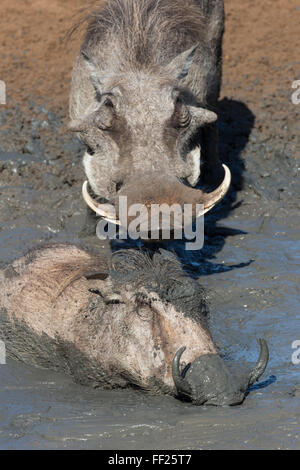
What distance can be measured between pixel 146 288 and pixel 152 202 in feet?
2.93

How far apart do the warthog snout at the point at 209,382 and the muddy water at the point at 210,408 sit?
0.14 feet

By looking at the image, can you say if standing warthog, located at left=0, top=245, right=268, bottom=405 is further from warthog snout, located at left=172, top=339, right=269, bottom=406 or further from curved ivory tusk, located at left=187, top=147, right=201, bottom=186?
curved ivory tusk, located at left=187, top=147, right=201, bottom=186

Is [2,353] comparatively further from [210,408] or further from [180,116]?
[180,116]

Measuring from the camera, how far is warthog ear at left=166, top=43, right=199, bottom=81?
20.6 feet

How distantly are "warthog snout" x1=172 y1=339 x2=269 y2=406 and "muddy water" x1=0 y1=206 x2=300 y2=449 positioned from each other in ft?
0.14

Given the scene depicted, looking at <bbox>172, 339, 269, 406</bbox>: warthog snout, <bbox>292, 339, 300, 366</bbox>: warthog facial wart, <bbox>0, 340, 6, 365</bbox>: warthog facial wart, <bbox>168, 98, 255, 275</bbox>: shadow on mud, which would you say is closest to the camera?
<bbox>172, 339, 269, 406</bbox>: warthog snout

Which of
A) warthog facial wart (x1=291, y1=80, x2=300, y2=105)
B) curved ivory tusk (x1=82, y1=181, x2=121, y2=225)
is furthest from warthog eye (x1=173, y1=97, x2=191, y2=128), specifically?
warthog facial wart (x1=291, y1=80, x2=300, y2=105)

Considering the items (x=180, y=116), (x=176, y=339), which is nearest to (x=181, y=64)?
(x=180, y=116)

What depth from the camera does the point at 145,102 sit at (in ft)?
19.2

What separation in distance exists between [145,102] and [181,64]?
0.61 m

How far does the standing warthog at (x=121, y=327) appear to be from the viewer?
422 cm

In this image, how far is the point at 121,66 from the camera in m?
6.28
